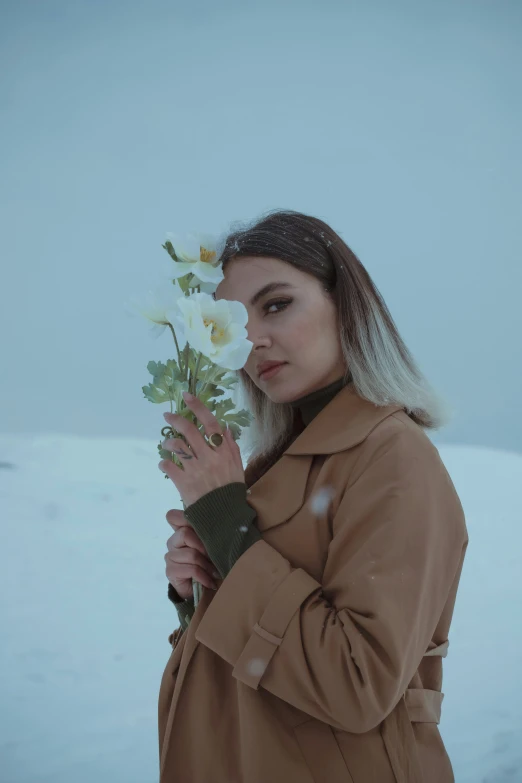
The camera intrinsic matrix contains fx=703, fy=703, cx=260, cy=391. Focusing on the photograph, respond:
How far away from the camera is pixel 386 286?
3297mm

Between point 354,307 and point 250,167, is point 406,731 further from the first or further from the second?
point 250,167

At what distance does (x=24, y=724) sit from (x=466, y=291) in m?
2.55

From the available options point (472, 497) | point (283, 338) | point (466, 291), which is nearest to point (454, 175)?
point (466, 291)

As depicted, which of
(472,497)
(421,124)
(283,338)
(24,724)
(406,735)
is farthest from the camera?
(421,124)

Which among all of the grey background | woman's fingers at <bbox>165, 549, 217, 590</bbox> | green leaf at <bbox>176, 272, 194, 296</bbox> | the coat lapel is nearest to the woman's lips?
the coat lapel

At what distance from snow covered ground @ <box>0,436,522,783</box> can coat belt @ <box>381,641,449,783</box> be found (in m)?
1.51

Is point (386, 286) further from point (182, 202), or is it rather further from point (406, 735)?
point (406, 735)

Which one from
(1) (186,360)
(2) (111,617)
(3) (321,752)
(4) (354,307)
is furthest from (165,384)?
(2) (111,617)

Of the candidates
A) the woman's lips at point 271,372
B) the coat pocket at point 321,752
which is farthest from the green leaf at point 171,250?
the coat pocket at point 321,752

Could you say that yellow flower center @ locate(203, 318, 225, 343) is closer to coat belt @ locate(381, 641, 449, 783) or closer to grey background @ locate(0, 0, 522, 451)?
coat belt @ locate(381, 641, 449, 783)

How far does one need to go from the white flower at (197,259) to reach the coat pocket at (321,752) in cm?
66

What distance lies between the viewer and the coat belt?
38.5 inches

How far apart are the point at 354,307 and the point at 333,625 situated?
56cm

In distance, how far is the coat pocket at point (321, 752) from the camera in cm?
97
